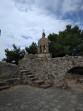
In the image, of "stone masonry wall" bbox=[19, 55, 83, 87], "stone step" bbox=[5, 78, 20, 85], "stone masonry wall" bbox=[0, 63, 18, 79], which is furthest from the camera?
"stone masonry wall" bbox=[0, 63, 18, 79]

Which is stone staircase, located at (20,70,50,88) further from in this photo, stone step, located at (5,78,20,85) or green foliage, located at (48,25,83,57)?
green foliage, located at (48,25,83,57)

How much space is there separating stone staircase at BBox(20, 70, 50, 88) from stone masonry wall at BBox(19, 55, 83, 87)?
551mm

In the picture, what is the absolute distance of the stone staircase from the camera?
36.1 feet

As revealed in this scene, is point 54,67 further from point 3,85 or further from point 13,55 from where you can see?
point 13,55

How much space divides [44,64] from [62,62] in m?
1.53

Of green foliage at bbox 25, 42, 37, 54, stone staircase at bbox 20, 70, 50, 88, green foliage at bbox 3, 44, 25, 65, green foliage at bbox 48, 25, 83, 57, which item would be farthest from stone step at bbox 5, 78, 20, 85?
green foliage at bbox 25, 42, 37, 54

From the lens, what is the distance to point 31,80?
11367 mm

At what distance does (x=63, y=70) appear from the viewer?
441 inches

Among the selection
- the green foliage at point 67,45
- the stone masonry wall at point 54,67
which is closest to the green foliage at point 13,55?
the green foliage at point 67,45

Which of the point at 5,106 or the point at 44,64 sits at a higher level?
the point at 44,64

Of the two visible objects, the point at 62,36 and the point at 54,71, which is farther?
the point at 62,36

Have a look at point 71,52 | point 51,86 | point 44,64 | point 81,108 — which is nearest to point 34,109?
point 81,108

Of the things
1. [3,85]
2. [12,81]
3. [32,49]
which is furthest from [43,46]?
[3,85]

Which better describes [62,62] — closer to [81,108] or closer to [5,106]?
[81,108]
